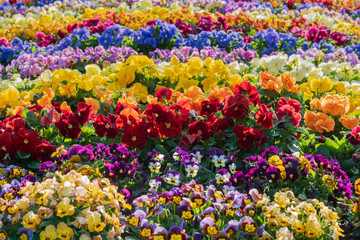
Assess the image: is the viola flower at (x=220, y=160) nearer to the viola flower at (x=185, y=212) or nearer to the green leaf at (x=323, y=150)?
the viola flower at (x=185, y=212)

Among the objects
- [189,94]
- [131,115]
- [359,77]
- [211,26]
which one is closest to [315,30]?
[211,26]

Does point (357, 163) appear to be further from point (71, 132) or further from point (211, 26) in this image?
point (211, 26)

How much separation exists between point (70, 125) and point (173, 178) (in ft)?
3.45

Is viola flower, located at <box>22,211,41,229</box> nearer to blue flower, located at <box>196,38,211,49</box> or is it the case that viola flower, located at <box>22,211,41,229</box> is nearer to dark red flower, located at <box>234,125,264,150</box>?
dark red flower, located at <box>234,125,264,150</box>

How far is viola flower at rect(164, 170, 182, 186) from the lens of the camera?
10.7ft

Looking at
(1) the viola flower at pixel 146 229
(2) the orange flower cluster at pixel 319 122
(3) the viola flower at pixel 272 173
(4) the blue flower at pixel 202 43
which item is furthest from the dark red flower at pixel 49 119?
(4) the blue flower at pixel 202 43

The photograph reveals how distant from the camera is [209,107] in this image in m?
3.91

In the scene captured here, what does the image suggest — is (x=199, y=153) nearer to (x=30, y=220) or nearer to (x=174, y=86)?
(x=30, y=220)

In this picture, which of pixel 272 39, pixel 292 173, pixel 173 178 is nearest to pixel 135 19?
pixel 272 39

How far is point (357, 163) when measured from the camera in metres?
3.76

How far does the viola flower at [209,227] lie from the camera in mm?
2729

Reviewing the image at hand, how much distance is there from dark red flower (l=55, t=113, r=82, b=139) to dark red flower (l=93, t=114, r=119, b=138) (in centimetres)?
16

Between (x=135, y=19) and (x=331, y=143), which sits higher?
Result: (x=331, y=143)

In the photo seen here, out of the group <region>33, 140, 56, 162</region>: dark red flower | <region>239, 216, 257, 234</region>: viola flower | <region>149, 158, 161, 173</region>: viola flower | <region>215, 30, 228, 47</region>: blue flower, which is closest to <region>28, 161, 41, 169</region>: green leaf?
<region>33, 140, 56, 162</region>: dark red flower
